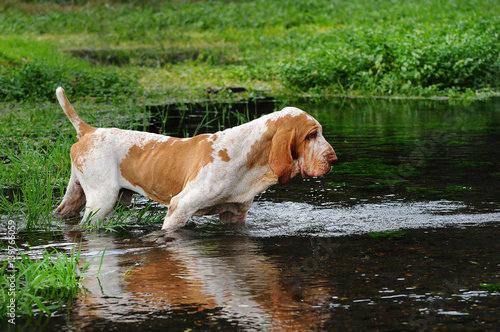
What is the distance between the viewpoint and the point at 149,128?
11.7 m

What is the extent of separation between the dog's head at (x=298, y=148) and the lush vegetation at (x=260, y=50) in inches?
356

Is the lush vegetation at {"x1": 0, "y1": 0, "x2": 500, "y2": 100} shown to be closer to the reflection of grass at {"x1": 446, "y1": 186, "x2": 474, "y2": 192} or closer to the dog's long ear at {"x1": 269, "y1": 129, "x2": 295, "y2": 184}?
the reflection of grass at {"x1": 446, "y1": 186, "x2": 474, "y2": 192}

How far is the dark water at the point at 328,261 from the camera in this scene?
4184 millimetres

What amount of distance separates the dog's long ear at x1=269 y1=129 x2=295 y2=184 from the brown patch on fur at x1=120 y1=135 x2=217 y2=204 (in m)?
0.57

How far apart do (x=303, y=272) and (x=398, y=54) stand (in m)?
10.9

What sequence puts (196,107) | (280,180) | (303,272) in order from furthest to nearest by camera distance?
(196,107) < (280,180) < (303,272)

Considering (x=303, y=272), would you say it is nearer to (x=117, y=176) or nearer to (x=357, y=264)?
(x=357, y=264)

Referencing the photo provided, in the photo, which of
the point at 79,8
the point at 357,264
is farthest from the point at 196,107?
the point at 79,8

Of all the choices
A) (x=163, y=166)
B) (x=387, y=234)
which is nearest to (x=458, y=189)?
(x=387, y=234)

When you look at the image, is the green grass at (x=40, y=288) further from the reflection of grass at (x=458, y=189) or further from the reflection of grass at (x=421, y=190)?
the reflection of grass at (x=458, y=189)

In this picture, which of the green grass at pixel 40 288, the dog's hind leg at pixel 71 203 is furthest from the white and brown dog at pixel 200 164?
the green grass at pixel 40 288

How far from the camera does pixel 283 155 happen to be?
5809 mm

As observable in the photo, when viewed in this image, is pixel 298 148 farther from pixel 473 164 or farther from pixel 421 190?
pixel 473 164

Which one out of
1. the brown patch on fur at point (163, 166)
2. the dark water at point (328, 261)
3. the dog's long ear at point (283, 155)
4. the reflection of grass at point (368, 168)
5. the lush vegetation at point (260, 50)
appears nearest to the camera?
the dark water at point (328, 261)
